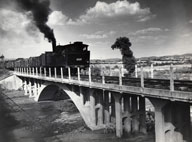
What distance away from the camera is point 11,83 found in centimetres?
5366

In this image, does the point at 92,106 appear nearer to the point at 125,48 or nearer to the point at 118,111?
the point at 118,111

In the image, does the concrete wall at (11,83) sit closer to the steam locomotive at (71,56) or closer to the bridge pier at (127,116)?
the steam locomotive at (71,56)

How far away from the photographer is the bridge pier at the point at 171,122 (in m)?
10.7

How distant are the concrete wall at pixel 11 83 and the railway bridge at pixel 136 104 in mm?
33022

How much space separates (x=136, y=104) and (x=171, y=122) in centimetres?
459

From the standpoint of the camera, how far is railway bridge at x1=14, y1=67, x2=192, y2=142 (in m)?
10.4

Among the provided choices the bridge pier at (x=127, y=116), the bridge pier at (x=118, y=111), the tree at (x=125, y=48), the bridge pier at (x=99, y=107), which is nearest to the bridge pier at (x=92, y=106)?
the bridge pier at (x=99, y=107)

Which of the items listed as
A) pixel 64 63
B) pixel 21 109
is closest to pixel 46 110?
pixel 21 109

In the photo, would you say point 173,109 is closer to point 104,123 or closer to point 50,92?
point 104,123

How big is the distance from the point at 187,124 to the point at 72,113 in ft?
57.1

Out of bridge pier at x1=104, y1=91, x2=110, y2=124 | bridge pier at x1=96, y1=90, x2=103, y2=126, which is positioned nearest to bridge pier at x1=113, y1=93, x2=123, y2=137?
bridge pier at x1=104, y1=91, x2=110, y2=124

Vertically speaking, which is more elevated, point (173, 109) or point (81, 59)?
point (81, 59)

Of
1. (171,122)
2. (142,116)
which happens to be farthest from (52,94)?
(171,122)

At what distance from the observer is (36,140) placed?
60.2ft
